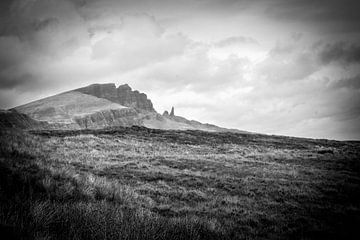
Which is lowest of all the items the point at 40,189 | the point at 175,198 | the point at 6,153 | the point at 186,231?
A: the point at 175,198

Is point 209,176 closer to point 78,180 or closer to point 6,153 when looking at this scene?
point 78,180

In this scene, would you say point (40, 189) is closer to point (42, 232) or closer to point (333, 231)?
point (42, 232)

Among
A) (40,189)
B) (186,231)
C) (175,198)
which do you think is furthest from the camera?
(175,198)

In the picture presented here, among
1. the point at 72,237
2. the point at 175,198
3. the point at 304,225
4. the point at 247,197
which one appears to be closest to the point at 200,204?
the point at 175,198

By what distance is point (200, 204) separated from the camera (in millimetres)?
9727

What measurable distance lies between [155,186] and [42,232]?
9458 millimetres

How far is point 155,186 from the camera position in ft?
40.6

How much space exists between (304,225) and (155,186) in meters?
7.16

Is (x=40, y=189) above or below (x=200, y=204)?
above

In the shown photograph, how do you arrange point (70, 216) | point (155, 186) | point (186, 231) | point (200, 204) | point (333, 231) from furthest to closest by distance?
point (155, 186)
point (200, 204)
point (333, 231)
point (186, 231)
point (70, 216)

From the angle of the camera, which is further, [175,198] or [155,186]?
[155,186]

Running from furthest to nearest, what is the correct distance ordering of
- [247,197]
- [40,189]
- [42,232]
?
1. [247,197]
2. [40,189]
3. [42,232]

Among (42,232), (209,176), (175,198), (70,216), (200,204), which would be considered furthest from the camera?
(209,176)

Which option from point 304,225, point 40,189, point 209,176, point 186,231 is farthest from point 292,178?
point 40,189
